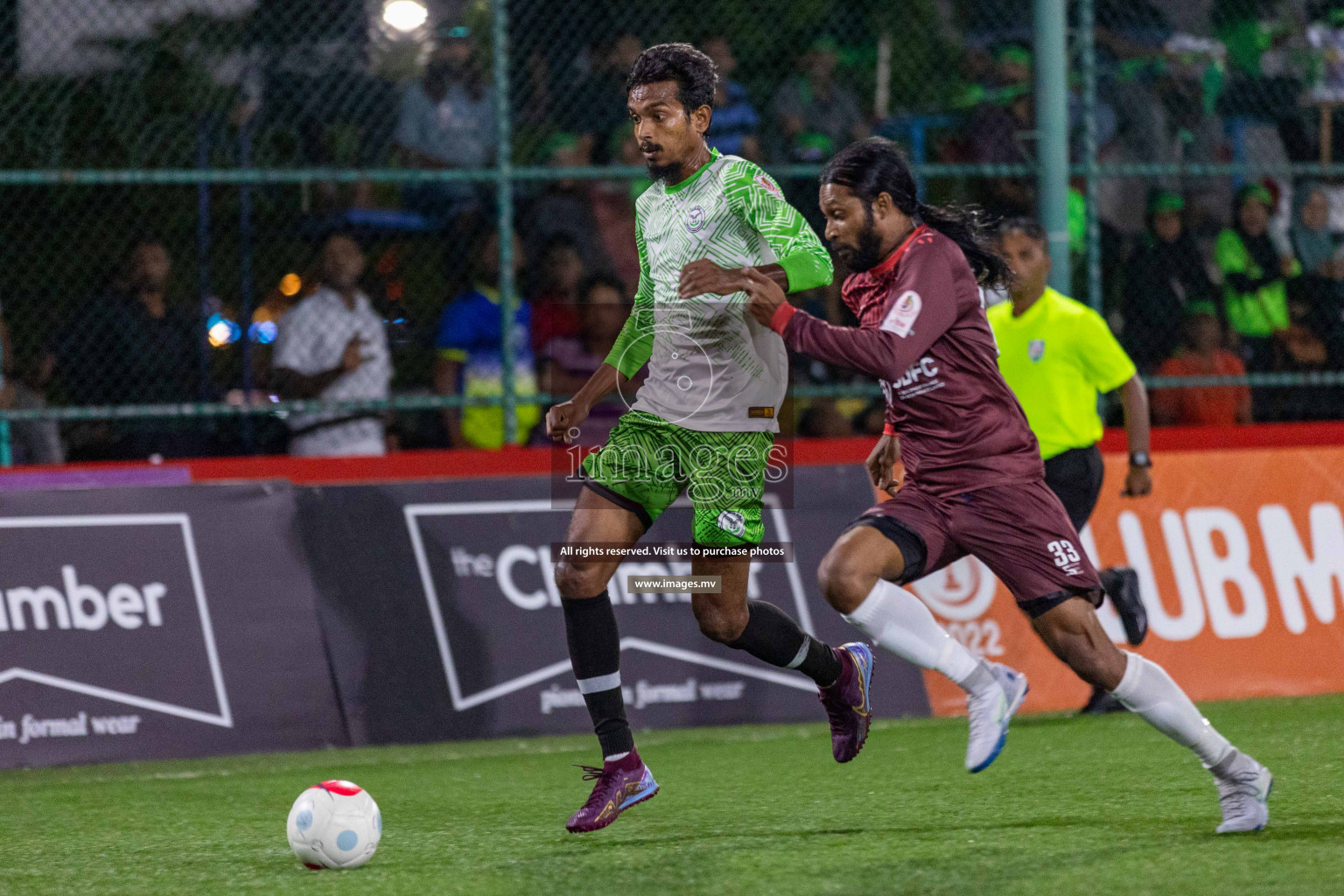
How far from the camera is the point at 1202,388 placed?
9.54m

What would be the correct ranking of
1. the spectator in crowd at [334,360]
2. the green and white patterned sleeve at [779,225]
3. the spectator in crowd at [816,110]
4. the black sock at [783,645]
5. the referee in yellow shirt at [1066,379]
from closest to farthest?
the green and white patterned sleeve at [779,225] → the black sock at [783,645] → the referee in yellow shirt at [1066,379] → the spectator in crowd at [334,360] → the spectator in crowd at [816,110]

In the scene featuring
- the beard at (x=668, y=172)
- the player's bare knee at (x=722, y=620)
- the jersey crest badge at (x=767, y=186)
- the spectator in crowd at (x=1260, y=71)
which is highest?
the spectator in crowd at (x=1260, y=71)

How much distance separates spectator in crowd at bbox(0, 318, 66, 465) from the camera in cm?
820

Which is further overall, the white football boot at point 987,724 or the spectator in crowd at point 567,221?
the spectator in crowd at point 567,221

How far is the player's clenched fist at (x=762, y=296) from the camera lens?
14.6 ft

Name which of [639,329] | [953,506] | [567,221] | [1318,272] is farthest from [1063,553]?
[1318,272]

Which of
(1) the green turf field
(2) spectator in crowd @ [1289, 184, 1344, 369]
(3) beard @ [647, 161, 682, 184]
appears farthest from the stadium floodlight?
(2) spectator in crowd @ [1289, 184, 1344, 369]

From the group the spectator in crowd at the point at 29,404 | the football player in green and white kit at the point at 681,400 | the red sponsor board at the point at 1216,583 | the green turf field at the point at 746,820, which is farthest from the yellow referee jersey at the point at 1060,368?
the spectator in crowd at the point at 29,404

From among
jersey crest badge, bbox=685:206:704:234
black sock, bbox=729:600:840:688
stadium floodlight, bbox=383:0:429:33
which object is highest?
stadium floodlight, bbox=383:0:429:33

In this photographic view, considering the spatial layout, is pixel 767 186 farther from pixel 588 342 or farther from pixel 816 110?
pixel 816 110

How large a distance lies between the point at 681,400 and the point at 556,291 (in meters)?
3.91

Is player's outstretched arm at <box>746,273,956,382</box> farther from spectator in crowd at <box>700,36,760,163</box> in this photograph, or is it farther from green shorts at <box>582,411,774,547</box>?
spectator in crowd at <box>700,36,760,163</box>

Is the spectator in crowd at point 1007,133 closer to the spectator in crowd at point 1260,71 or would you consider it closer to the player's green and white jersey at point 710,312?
the spectator in crowd at point 1260,71

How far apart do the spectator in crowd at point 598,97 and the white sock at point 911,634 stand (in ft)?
16.7
